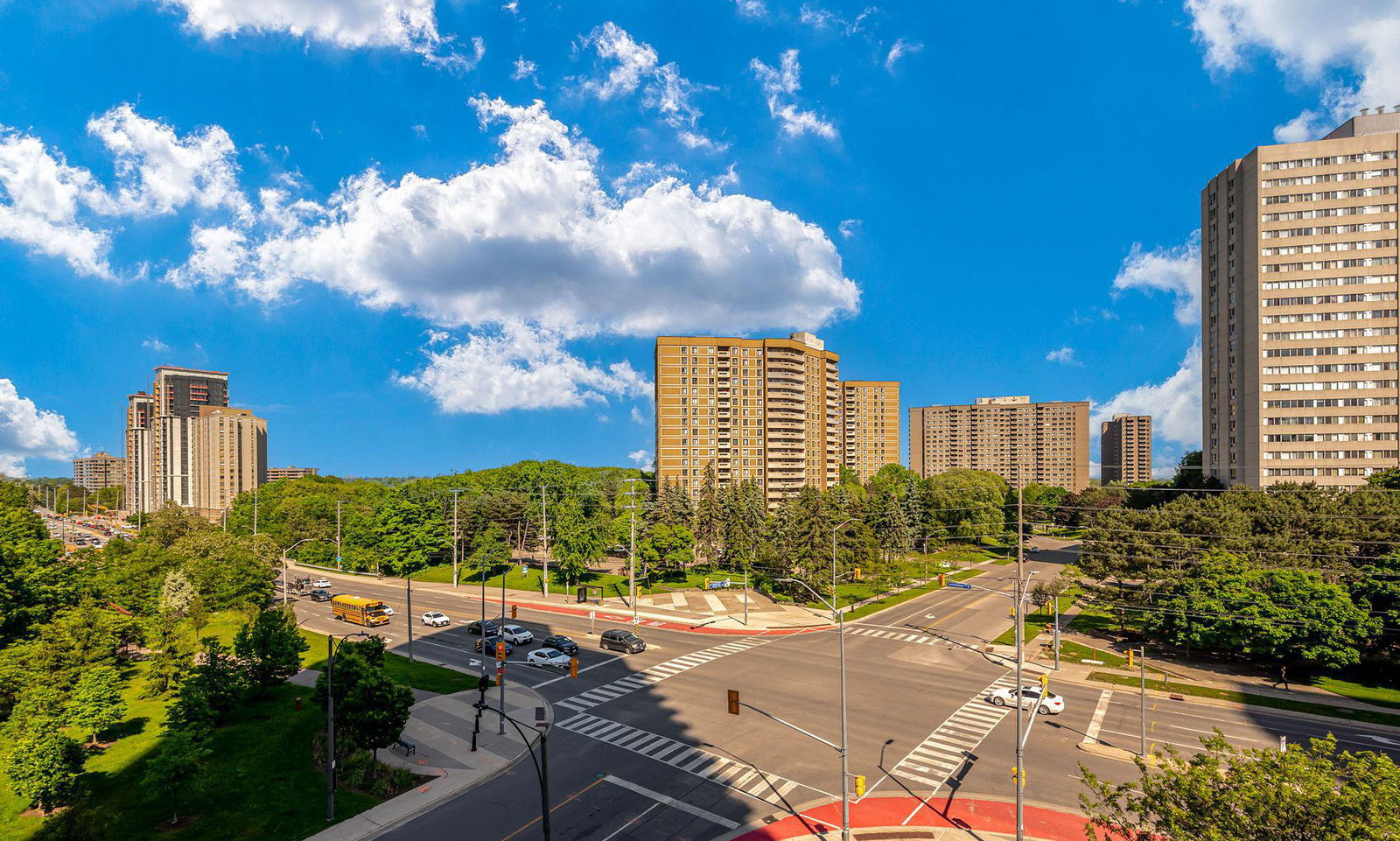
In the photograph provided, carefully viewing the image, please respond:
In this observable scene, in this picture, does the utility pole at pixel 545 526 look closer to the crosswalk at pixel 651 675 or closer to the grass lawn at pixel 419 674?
the grass lawn at pixel 419 674

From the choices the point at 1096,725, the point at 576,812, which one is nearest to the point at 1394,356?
the point at 1096,725

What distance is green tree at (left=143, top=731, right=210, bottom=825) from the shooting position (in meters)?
24.6

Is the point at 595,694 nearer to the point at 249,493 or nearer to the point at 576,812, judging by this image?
the point at 576,812

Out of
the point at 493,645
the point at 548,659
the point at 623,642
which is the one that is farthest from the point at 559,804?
the point at 493,645

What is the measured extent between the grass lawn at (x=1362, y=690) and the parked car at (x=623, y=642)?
49.6 meters

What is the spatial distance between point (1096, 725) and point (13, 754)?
5158cm

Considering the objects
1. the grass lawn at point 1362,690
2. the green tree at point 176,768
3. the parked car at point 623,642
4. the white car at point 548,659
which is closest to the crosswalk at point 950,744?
the grass lawn at point 1362,690

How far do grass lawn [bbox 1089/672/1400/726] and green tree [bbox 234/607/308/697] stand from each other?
56.1 meters

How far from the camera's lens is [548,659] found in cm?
4725

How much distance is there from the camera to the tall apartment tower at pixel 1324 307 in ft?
262

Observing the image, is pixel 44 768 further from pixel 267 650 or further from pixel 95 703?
pixel 267 650

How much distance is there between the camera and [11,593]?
4609 centimetres

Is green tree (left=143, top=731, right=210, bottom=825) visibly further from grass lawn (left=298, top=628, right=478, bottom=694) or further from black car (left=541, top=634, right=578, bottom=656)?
black car (left=541, top=634, right=578, bottom=656)

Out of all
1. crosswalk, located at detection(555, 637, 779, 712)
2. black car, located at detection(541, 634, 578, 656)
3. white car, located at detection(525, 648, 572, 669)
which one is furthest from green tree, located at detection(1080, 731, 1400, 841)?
black car, located at detection(541, 634, 578, 656)
